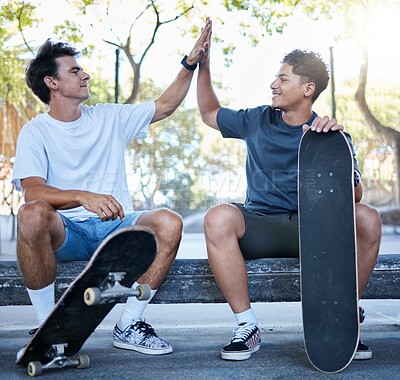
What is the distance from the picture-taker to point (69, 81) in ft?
10.3

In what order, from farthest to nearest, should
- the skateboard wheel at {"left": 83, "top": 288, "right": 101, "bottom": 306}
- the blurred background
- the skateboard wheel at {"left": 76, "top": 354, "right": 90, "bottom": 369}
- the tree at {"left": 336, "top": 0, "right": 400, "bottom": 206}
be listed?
1. the tree at {"left": 336, "top": 0, "right": 400, "bottom": 206}
2. the blurred background
3. the skateboard wheel at {"left": 76, "top": 354, "right": 90, "bottom": 369}
4. the skateboard wheel at {"left": 83, "top": 288, "right": 101, "bottom": 306}

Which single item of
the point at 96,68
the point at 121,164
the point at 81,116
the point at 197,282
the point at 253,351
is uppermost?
the point at 96,68

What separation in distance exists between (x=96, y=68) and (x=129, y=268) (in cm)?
758

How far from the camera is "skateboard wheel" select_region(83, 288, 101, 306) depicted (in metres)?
2.16

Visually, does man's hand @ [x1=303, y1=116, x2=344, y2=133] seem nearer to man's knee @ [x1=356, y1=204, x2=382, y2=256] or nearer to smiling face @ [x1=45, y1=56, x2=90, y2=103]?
man's knee @ [x1=356, y1=204, x2=382, y2=256]

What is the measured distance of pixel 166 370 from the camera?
8.41 ft

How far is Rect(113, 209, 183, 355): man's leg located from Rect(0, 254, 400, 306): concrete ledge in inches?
4.9

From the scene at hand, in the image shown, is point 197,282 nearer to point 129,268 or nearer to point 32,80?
point 129,268

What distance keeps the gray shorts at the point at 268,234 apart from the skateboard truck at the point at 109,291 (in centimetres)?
68

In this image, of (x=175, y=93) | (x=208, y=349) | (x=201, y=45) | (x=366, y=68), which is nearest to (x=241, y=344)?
(x=208, y=349)

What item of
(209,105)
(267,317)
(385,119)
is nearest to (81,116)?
(209,105)

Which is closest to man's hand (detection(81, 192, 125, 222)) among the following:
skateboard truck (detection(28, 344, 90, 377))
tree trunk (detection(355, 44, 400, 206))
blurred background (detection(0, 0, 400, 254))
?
skateboard truck (detection(28, 344, 90, 377))

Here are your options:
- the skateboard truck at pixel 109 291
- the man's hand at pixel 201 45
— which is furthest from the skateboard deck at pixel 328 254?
the man's hand at pixel 201 45

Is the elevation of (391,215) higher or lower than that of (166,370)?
lower
